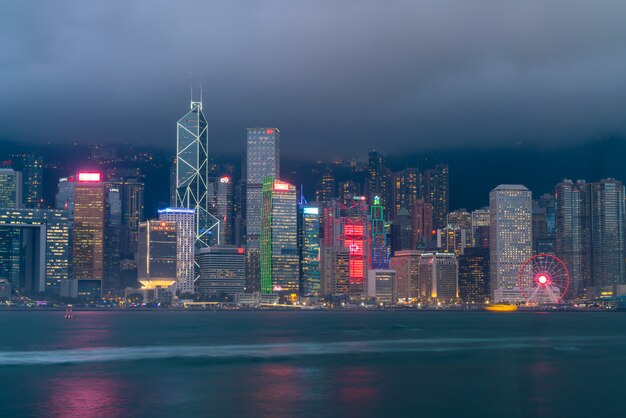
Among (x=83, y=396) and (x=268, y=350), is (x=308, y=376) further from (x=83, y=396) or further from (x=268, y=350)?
(x=268, y=350)

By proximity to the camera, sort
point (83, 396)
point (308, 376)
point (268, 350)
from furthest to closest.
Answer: point (268, 350)
point (308, 376)
point (83, 396)

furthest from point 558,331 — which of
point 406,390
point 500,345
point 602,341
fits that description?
point 406,390

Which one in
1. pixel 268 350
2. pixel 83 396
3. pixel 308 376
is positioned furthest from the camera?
pixel 268 350

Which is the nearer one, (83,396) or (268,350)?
(83,396)

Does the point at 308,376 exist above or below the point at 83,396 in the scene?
above

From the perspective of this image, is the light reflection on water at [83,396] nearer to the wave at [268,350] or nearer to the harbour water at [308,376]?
the harbour water at [308,376]

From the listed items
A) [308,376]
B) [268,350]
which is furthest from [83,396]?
[268,350]
